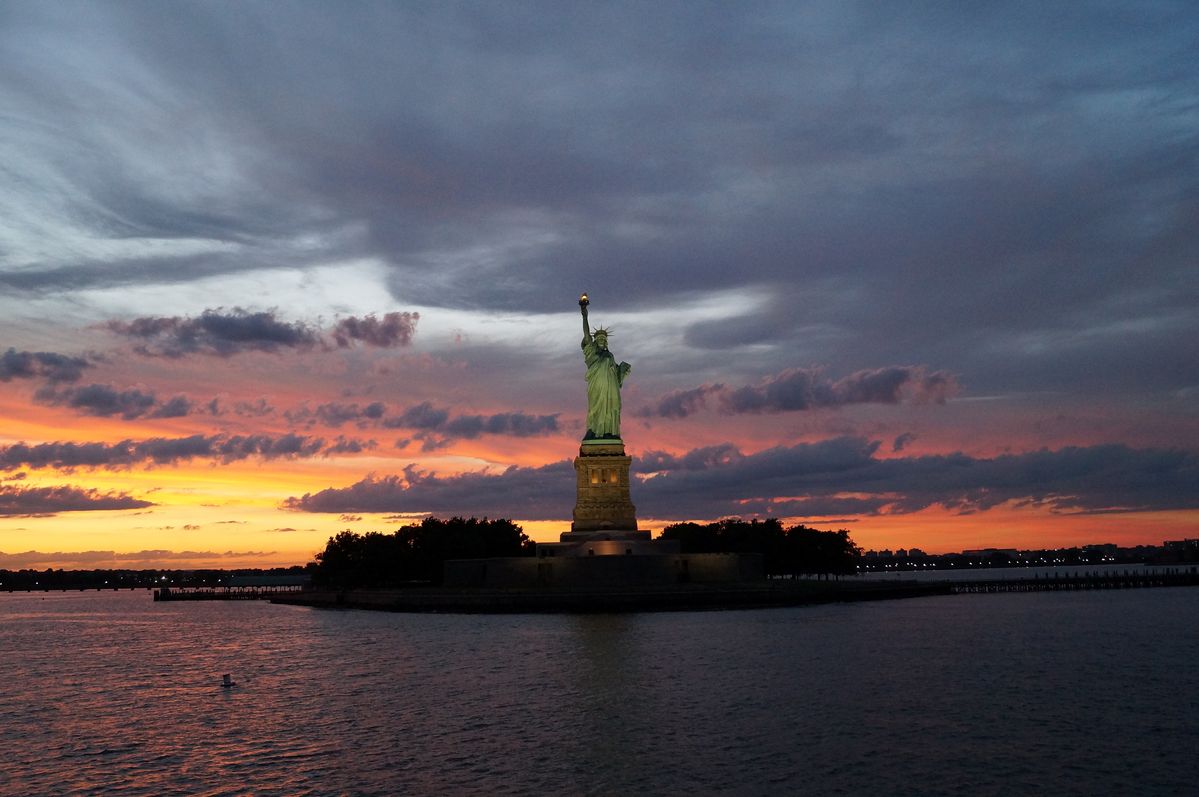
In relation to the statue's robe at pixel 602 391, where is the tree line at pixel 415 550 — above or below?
below

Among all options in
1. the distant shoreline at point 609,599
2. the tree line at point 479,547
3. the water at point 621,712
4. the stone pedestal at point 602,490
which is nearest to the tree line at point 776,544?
the tree line at point 479,547

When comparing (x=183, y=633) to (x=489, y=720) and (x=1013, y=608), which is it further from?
(x=1013, y=608)

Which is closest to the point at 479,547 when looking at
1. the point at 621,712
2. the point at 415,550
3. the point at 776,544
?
A: the point at 415,550

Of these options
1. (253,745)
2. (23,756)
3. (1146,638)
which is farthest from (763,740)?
(1146,638)

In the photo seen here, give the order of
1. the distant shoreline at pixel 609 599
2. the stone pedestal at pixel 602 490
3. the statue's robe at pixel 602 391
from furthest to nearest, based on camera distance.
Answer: the statue's robe at pixel 602 391, the stone pedestal at pixel 602 490, the distant shoreline at pixel 609 599

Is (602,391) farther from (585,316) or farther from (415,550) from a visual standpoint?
(415,550)

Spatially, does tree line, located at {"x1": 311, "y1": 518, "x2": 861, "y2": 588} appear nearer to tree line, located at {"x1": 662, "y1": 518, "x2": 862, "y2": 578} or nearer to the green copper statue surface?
tree line, located at {"x1": 662, "y1": 518, "x2": 862, "y2": 578}

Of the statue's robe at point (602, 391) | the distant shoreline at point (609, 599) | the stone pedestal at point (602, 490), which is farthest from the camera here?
the statue's robe at point (602, 391)

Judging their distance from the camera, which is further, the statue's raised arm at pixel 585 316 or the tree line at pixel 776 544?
the tree line at pixel 776 544

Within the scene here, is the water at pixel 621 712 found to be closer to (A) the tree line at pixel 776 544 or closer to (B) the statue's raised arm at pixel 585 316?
(B) the statue's raised arm at pixel 585 316

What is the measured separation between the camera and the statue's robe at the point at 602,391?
89375 mm

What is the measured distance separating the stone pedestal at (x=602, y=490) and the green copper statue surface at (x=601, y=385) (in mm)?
1148

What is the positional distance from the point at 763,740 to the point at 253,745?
14659 millimetres

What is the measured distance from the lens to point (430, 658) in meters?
54.1
